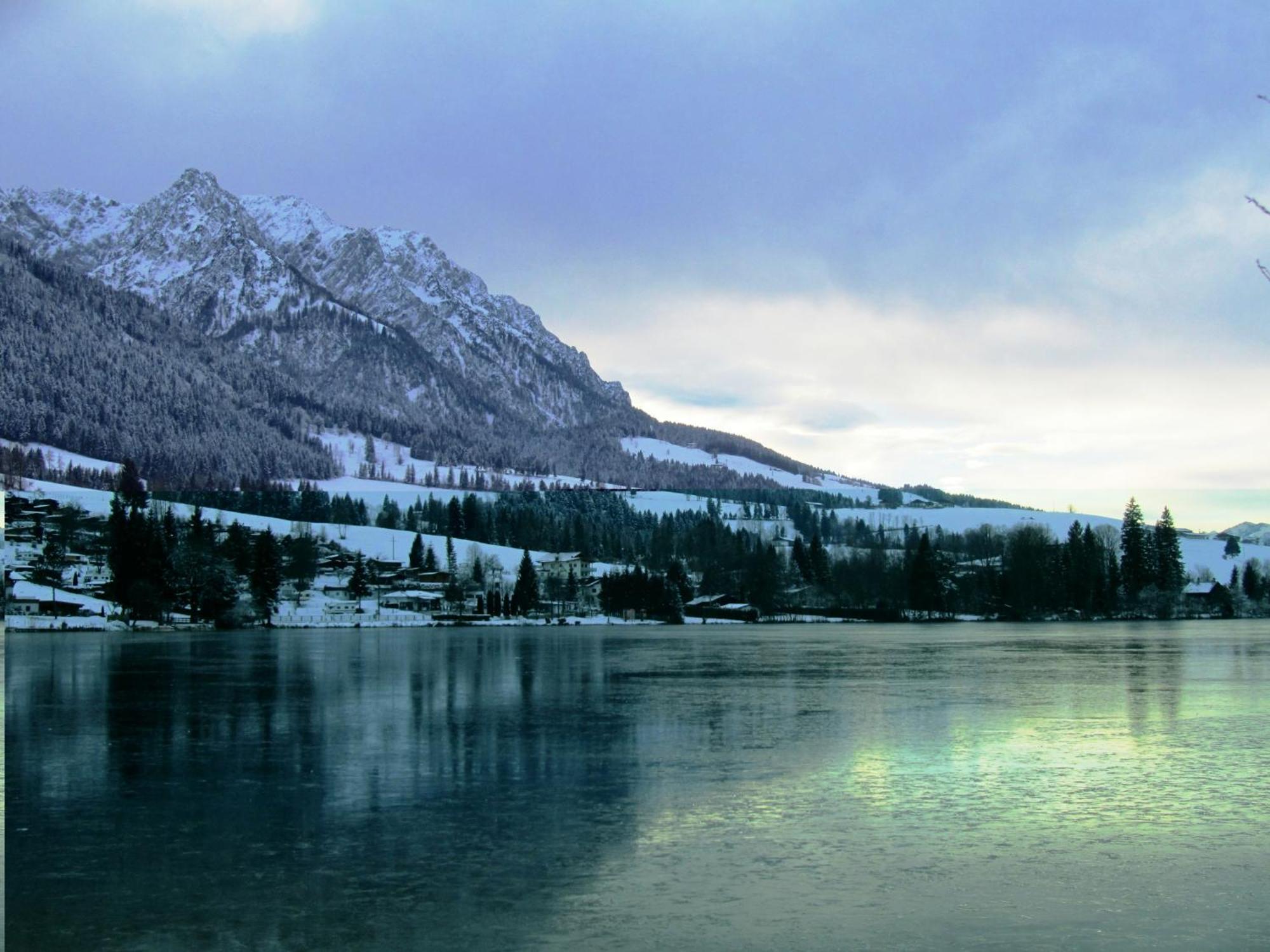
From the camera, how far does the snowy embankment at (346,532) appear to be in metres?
107

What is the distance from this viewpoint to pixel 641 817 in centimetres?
1353

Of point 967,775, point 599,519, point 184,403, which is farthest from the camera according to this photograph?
point 184,403

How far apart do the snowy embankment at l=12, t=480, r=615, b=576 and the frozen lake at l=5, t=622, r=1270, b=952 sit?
81641 millimetres

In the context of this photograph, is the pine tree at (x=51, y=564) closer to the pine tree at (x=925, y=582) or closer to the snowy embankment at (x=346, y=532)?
the snowy embankment at (x=346, y=532)

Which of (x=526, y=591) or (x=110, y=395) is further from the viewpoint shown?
(x=110, y=395)

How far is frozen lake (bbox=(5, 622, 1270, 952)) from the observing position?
948 centimetres

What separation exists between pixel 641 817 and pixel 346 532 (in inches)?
4210

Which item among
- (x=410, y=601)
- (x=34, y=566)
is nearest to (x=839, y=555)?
(x=410, y=601)

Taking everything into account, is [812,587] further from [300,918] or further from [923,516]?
[300,918]

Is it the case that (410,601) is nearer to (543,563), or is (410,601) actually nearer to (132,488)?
(543,563)

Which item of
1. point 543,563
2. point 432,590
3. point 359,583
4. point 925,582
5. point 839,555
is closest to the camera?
point 359,583

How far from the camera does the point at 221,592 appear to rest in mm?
90312

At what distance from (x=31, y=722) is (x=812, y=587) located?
96520 mm

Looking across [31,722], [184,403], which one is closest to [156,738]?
[31,722]
